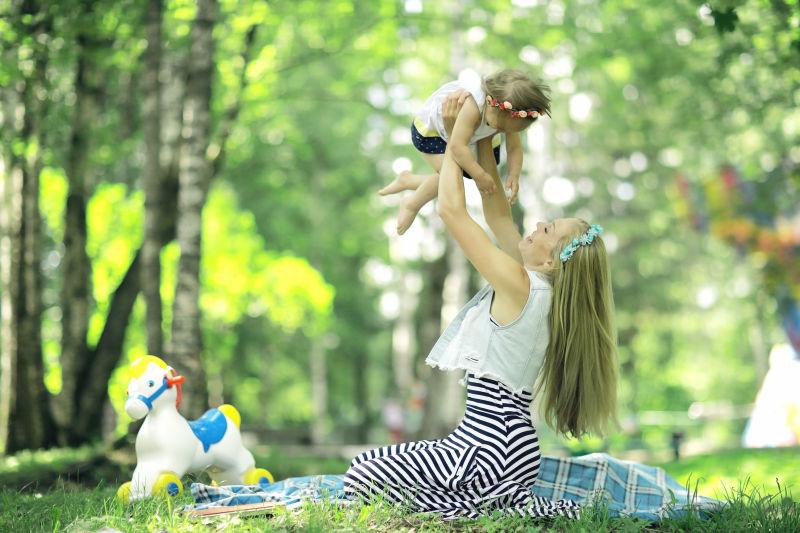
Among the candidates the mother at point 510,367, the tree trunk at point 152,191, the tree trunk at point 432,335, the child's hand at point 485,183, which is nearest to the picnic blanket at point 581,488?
the mother at point 510,367

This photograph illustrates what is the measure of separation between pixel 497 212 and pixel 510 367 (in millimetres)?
A: 932

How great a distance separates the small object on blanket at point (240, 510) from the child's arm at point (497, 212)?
1799mm

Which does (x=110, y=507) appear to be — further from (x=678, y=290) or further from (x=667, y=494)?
(x=678, y=290)

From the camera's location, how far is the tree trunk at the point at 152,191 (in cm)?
835

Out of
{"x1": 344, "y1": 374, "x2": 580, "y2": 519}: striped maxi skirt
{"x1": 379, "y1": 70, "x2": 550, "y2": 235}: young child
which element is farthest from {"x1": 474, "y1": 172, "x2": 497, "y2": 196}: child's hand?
{"x1": 344, "y1": 374, "x2": 580, "y2": 519}: striped maxi skirt

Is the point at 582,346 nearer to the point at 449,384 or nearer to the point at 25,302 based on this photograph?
the point at 25,302

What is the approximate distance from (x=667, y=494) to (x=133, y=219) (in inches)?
467

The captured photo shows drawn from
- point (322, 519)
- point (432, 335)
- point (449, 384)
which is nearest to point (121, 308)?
point (449, 384)

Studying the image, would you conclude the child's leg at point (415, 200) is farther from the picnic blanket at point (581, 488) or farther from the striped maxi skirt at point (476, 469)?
the picnic blanket at point (581, 488)

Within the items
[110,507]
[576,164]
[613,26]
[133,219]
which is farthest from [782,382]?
[110,507]

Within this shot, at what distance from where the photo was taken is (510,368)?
4305 mm

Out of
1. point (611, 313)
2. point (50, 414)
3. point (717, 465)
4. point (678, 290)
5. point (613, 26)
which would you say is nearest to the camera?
point (611, 313)

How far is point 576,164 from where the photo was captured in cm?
2292

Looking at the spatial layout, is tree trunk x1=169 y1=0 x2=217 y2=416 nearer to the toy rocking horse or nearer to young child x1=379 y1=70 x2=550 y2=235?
the toy rocking horse
